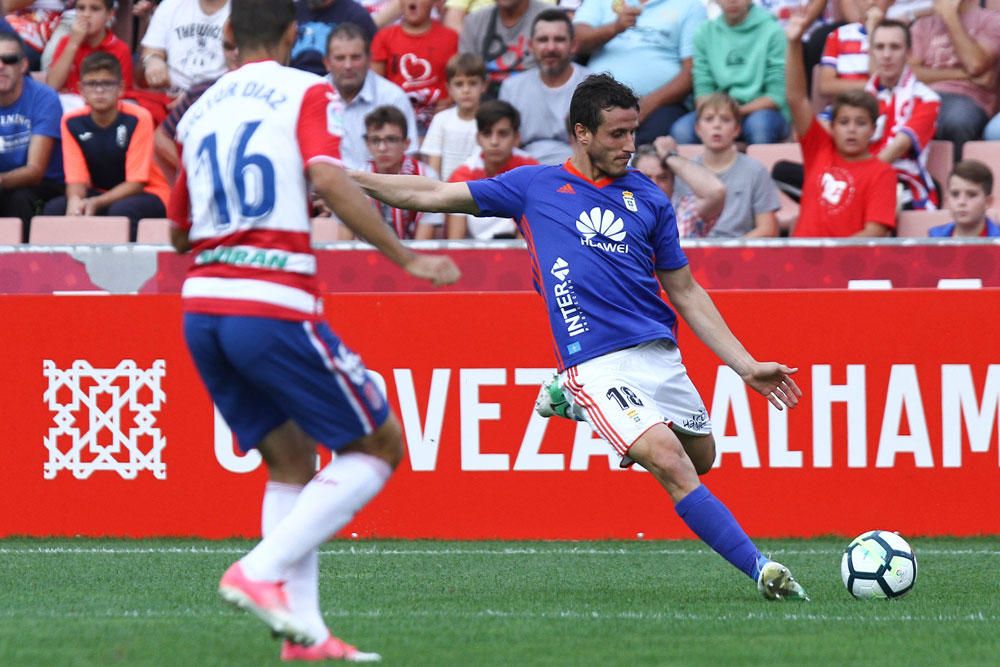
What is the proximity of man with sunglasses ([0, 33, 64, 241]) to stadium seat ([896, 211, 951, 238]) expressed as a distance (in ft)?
19.0

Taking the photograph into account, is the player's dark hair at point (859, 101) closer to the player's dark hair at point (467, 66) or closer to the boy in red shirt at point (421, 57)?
the player's dark hair at point (467, 66)

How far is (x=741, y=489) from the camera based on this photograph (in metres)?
8.84

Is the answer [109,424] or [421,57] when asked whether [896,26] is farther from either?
[109,424]

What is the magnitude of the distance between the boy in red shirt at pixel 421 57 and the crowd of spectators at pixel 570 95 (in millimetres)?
15

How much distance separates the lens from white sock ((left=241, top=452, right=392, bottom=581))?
181 inches

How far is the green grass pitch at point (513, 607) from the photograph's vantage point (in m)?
4.97

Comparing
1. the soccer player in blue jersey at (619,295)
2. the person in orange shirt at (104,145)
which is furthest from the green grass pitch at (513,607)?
the person in orange shirt at (104,145)

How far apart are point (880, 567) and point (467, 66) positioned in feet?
19.1

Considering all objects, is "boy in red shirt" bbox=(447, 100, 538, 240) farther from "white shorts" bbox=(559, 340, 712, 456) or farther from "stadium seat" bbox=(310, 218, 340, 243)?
"white shorts" bbox=(559, 340, 712, 456)

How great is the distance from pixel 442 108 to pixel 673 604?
6465mm

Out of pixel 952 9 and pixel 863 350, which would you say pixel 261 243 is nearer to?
pixel 863 350

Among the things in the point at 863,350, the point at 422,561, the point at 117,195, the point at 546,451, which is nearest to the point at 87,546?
the point at 422,561

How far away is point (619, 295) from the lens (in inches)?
260

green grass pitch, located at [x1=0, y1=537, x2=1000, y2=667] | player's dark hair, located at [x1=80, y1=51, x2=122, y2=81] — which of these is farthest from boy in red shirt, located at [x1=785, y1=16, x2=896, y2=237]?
player's dark hair, located at [x1=80, y1=51, x2=122, y2=81]
